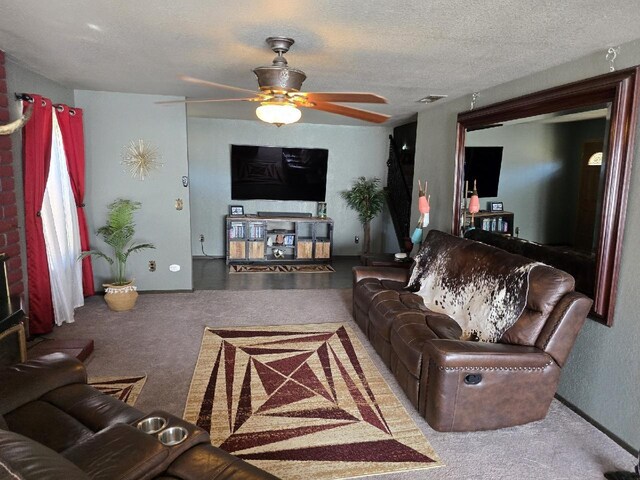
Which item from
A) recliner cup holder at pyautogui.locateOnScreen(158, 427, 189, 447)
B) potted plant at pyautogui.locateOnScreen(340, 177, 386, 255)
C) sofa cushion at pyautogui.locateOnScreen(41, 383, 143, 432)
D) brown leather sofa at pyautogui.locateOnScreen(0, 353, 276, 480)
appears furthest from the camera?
potted plant at pyautogui.locateOnScreen(340, 177, 386, 255)

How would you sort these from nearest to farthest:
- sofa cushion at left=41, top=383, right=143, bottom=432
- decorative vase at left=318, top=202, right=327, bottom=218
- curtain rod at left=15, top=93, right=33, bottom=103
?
1. sofa cushion at left=41, top=383, right=143, bottom=432
2. curtain rod at left=15, top=93, right=33, bottom=103
3. decorative vase at left=318, top=202, right=327, bottom=218

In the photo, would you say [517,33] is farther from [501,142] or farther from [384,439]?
[384,439]

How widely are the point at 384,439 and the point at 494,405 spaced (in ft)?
2.24

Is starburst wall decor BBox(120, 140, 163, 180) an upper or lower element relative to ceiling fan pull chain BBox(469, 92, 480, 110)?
lower

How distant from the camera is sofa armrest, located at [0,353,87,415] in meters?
1.81

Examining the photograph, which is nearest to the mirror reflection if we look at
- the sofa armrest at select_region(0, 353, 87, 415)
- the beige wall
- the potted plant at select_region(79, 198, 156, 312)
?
the beige wall

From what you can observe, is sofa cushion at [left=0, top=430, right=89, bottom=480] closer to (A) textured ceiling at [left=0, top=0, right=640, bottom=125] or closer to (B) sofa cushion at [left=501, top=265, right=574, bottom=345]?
(A) textured ceiling at [left=0, top=0, right=640, bottom=125]

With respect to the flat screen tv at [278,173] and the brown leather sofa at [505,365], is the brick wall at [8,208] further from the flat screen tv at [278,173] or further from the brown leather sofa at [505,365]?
the flat screen tv at [278,173]

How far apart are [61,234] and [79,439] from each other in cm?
313

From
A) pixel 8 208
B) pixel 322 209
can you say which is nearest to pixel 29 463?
pixel 8 208

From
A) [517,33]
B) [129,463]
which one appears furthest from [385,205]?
[129,463]

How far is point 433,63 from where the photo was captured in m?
2.98

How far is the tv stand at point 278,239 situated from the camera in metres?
6.86

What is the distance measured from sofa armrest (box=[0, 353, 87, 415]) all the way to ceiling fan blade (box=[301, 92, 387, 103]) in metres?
2.08
